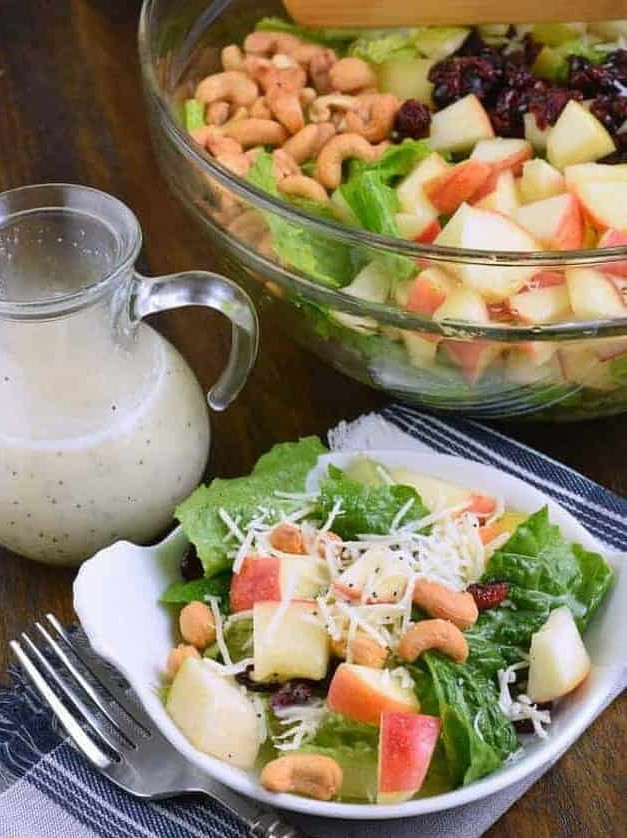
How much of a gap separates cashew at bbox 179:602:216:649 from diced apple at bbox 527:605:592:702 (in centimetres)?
28

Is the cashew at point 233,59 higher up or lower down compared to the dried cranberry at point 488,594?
higher up

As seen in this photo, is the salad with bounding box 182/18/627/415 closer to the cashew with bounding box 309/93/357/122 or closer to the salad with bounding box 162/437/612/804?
the cashew with bounding box 309/93/357/122

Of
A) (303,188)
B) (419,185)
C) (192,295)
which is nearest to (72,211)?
(192,295)

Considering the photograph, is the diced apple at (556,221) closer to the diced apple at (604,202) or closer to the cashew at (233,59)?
the diced apple at (604,202)

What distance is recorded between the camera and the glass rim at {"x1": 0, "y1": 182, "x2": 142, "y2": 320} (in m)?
1.18

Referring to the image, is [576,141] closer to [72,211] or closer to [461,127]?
[461,127]

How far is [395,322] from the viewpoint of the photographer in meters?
1.30

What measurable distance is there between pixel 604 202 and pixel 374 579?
519 mm

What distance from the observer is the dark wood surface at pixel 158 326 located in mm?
1149

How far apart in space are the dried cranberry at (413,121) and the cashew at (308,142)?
87mm

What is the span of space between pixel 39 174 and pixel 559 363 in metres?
0.95

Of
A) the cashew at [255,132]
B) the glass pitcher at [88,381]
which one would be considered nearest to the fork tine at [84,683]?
the glass pitcher at [88,381]

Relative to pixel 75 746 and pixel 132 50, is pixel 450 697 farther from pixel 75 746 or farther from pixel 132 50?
pixel 132 50

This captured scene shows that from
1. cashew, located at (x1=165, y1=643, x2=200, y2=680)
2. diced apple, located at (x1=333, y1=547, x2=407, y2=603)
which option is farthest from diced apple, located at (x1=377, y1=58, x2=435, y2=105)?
cashew, located at (x1=165, y1=643, x2=200, y2=680)
